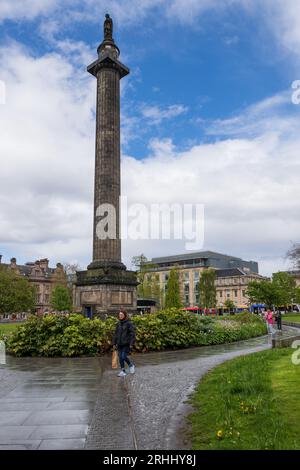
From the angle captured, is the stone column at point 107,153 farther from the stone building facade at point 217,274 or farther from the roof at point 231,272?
the roof at point 231,272

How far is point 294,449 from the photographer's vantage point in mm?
4934

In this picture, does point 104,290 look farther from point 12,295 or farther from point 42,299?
point 42,299

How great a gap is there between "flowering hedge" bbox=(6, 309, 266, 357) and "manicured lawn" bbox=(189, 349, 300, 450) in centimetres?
635

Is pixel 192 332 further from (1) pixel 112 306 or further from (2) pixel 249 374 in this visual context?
(2) pixel 249 374

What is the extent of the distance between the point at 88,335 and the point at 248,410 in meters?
10.1

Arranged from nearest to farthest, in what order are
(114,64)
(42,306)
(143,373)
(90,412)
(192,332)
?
(90,412), (143,373), (192,332), (114,64), (42,306)

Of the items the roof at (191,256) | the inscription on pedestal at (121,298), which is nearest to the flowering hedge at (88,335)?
the inscription on pedestal at (121,298)

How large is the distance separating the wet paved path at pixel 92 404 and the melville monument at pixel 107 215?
31.8 feet

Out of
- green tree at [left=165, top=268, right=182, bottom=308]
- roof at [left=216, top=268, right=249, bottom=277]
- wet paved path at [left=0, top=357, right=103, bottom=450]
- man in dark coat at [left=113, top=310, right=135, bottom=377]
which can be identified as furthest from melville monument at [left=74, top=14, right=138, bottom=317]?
roof at [left=216, top=268, right=249, bottom=277]

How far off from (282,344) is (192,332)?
4.23 meters

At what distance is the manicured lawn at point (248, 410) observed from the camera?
17.6 ft

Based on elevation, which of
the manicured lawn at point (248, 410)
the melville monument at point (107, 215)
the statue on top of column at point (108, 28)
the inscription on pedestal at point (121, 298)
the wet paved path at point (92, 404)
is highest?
the statue on top of column at point (108, 28)
